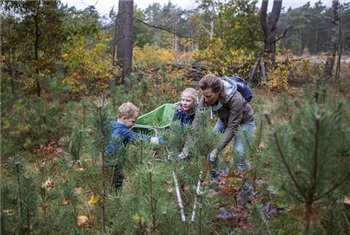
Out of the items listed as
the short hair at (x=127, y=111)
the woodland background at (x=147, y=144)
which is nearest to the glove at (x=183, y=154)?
the woodland background at (x=147, y=144)

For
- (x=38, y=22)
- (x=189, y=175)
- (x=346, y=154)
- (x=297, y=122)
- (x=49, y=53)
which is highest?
(x=38, y=22)

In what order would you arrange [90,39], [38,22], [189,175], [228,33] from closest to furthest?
[189,175] → [38,22] → [90,39] → [228,33]

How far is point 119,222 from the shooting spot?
85.7 inches

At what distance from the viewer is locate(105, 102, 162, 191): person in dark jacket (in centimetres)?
186

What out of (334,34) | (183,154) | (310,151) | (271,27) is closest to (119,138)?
(183,154)

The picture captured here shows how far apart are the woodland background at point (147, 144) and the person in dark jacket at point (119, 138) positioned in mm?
82

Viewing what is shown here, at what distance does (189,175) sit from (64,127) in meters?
3.93

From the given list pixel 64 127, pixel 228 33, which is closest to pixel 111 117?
pixel 64 127

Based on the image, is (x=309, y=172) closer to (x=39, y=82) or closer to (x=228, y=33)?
(x=39, y=82)

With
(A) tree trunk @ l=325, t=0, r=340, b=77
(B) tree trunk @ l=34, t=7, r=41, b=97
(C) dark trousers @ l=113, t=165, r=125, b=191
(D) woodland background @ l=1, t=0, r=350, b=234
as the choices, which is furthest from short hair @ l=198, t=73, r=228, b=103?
(A) tree trunk @ l=325, t=0, r=340, b=77

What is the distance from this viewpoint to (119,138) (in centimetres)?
189

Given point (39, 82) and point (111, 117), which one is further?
point (39, 82)

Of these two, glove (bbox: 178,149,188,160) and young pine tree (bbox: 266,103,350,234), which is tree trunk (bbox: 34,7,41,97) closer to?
glove (bbox: 178,149,188,160)

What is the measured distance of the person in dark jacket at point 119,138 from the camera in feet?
6.09
